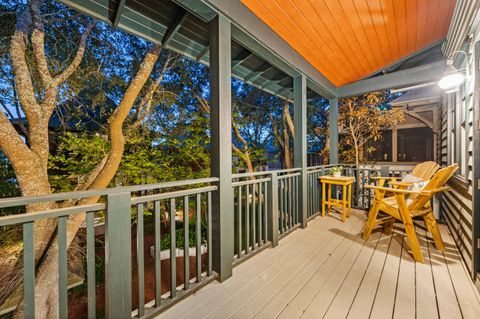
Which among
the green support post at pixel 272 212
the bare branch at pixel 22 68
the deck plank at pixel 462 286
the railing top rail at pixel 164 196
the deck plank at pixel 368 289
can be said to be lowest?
the deck plank at pixel 368 289

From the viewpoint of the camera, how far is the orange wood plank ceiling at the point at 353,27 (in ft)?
7.22

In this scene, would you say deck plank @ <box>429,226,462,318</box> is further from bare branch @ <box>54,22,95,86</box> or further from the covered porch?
bare branch @ <box>54,22,95,86</box>

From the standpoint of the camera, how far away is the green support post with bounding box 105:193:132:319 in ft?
4.02

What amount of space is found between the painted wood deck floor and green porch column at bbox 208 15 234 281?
0.30m

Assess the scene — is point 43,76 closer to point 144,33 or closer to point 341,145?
point 144,33

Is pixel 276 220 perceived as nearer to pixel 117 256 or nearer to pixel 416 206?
pixel 416 206

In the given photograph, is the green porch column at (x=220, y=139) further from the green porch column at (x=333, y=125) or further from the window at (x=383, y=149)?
the window at (x=383, y=149)

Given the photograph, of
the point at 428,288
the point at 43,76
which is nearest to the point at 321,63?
the point at 428,288

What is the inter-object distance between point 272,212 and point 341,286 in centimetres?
104

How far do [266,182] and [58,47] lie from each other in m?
4.14

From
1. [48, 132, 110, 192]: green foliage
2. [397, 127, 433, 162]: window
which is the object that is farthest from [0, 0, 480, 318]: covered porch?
[397, 127, 433, 162]: window

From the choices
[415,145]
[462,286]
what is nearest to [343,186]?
[462,286]

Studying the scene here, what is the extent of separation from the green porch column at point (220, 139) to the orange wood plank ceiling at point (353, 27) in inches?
21.3

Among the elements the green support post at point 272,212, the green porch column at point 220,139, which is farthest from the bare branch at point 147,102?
the green support post at point 272,212
